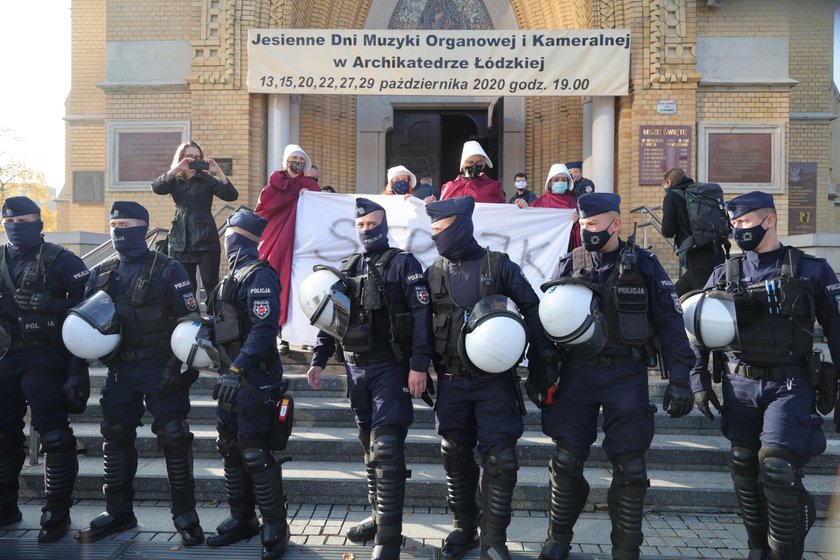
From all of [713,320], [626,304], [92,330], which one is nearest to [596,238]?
[626,304]

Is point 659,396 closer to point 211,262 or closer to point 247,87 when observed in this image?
point 211,262

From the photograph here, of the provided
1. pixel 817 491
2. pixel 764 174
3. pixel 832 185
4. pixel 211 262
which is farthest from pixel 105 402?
pixel 832 185

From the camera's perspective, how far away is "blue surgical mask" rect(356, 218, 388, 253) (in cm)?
418

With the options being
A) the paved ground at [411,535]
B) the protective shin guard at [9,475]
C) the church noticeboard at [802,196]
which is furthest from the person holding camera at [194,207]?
the church noticeboard at [802,196]

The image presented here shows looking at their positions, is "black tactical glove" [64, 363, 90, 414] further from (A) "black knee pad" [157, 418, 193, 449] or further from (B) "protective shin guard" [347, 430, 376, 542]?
(B) "protective shin guard" [347, 430, 376, 542]

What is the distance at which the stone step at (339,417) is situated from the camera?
554 centimetres

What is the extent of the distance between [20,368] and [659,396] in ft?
17.1

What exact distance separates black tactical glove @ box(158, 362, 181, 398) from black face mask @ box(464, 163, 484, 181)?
12.1 ft

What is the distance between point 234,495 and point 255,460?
0.42m

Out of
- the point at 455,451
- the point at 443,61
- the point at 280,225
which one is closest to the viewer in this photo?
the point at 455,451

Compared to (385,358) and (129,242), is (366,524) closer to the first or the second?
(385,358)

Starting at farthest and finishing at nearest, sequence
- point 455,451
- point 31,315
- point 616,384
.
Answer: point 31,315
point 455,451
point 616,384

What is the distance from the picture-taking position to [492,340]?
3.57 m

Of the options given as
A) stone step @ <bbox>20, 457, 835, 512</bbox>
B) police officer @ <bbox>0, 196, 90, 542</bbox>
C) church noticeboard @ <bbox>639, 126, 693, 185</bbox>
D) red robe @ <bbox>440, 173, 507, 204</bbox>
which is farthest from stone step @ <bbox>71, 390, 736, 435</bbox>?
church noticeboard @ <bbox>639, 126, 693, 185</bbox>
